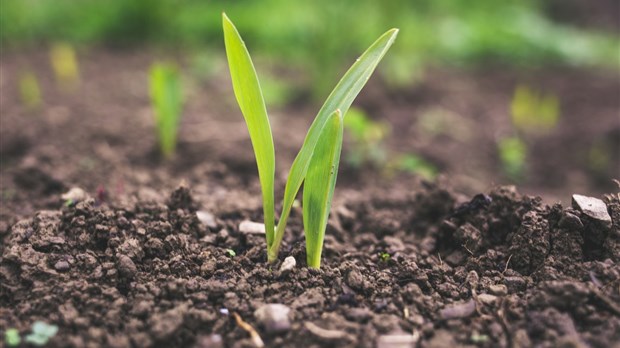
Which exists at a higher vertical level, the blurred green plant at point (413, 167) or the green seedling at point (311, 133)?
the green seedling at point (311, 133)

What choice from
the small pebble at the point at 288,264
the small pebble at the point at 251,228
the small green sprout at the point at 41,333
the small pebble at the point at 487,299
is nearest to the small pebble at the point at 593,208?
the small pebble at the point at 487,299

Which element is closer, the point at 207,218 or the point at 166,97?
the point at 207,218

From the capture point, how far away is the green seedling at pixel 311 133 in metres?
1.40

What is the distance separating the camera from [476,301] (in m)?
1.46

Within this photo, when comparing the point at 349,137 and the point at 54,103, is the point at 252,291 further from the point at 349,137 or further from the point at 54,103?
the point at 54,103

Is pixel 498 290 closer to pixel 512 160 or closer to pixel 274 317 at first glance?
pixel 274 317

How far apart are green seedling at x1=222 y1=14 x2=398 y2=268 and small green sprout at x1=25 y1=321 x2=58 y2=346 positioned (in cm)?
60

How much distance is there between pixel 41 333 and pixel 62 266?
0.24 m

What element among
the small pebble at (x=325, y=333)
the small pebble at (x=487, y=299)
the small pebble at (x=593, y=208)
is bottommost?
the small pebble at (x=325, y=333)

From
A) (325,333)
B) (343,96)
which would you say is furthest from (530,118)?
(325,333)

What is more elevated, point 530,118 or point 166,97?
point 166,97

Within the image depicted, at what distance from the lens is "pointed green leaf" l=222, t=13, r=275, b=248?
139 cm

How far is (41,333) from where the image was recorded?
1.31 metres

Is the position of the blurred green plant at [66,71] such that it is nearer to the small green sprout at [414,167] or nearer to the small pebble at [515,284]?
the small green sprout at [414,167]
